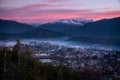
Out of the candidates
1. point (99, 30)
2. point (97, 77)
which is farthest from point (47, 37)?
point (97, 77)

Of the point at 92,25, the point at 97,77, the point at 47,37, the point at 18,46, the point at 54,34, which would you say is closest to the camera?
the point at 18,46

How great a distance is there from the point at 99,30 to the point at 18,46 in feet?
187

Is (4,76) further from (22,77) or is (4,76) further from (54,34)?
(54,34)

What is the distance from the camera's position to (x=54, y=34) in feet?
220

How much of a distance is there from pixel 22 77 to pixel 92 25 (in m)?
66.5

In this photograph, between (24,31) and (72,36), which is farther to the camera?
(72,36)

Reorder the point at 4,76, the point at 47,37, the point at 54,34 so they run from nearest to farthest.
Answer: the point at 4,76
the point at 47,37
the point at 54,34

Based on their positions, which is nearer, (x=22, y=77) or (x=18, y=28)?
(x=22, y=77)

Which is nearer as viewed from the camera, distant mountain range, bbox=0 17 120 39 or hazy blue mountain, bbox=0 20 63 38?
hazy blue mountain, bbox=0 20 63 38

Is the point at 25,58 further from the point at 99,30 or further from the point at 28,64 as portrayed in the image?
the point at 99,30

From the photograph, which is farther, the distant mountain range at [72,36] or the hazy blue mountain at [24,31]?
the distant mountain range at [72,36]

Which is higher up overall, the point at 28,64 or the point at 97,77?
the point at 28,64

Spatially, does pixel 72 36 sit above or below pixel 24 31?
below

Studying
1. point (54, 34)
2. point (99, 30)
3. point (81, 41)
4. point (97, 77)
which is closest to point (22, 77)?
point (97, 77)
